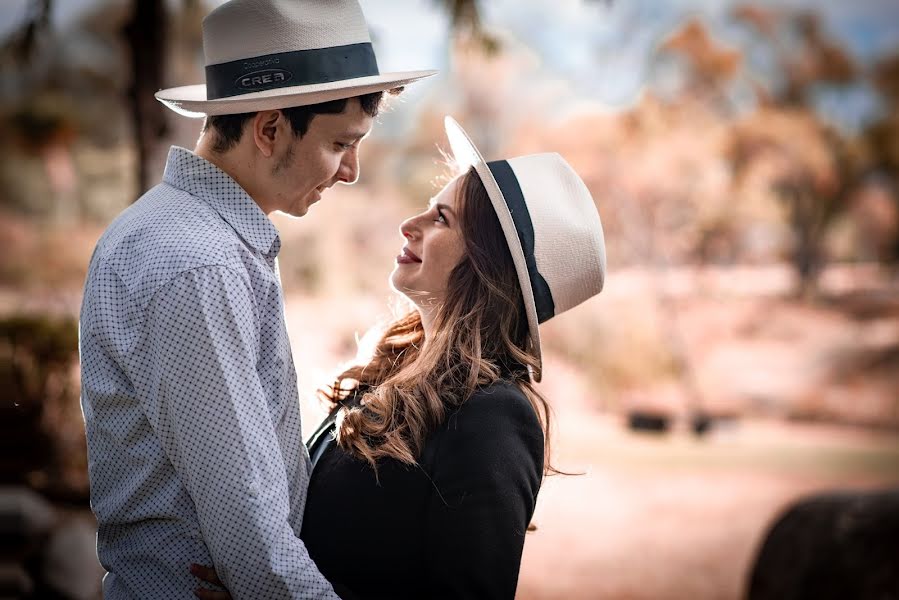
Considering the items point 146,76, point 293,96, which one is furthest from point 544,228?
point 146,76

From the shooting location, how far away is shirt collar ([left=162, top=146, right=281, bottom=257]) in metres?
1.43

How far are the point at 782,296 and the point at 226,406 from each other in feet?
22.2

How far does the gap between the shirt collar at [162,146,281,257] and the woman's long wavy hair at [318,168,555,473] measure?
35cm

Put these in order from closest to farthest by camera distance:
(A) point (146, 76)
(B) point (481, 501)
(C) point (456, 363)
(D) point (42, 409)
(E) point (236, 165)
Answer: (B) point (481, 501), (E) point (236, 165), (C) point (456, 363), (A) point (146, 76), (D) point (42, 409)

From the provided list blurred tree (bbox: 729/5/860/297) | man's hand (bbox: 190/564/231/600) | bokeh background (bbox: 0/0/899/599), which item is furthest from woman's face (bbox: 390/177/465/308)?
blurred tree (bbox: 729/5/860/297)

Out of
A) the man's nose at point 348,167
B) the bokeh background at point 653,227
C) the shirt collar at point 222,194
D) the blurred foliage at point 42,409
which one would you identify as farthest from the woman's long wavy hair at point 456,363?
the bokeh background at point 653,227

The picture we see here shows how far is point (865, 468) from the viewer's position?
6.91 metres

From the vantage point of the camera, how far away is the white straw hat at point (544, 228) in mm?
1650

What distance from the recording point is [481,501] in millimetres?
1396

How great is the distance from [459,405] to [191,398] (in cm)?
48

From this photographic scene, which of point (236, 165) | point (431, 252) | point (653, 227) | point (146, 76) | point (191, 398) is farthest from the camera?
point (653, 227)

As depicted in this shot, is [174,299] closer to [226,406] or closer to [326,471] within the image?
[226,406]

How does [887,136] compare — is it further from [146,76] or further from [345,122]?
[345,122]

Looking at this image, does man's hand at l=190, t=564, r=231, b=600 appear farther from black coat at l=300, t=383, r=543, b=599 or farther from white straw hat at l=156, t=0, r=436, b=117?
white straw hat at l=156, t=0, r=436, b=117
